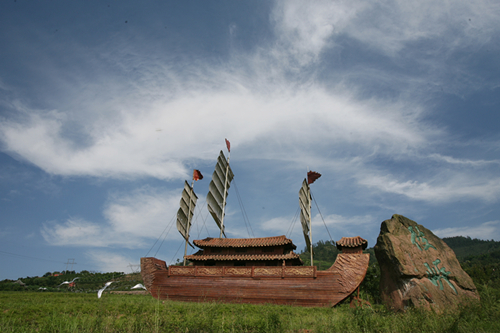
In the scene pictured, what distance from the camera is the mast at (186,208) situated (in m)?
21.3

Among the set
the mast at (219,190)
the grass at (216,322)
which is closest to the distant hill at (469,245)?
the mast at (219,190)

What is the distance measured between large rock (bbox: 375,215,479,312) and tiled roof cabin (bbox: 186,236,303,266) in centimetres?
556

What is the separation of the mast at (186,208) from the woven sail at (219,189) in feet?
4.43

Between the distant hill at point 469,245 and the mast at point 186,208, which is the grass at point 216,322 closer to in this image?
the mast at point 186,208

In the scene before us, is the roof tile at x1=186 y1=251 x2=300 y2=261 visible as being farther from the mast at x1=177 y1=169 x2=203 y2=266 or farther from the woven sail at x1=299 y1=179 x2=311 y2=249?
the mast at x1=177 y1=169 x2=203 y2=266

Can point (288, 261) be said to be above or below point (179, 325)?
above

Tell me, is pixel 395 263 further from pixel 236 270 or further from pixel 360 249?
pixel 236 270

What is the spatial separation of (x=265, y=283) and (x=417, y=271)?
24.3 feet

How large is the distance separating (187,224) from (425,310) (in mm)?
16396

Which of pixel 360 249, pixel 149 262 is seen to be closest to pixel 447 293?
pixel 360 249

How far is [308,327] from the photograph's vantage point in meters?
8.48

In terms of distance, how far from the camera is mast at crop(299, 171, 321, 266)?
1708 centimetres

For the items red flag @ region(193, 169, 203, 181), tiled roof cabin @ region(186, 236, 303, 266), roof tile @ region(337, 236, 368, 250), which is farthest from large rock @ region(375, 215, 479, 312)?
red flag @ region(193, 169, 203, 181)

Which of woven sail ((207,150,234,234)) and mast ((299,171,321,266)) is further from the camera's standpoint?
woven sail ((207,150,234,234))
